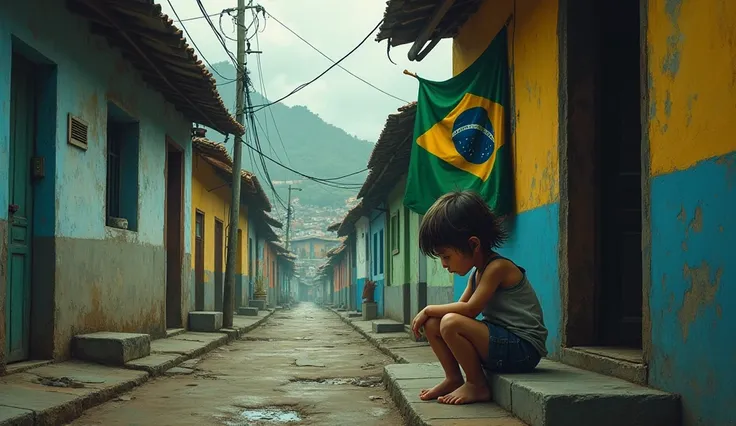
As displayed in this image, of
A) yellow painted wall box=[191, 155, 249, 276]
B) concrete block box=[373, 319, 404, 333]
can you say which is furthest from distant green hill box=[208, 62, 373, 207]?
concrete block box=[373, 319, 404, 333]

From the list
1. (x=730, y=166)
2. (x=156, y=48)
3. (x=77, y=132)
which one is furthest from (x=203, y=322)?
(x=730, y=166)

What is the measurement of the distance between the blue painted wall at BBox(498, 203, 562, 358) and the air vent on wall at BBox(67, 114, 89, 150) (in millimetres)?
4255

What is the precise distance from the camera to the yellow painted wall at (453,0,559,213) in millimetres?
5402

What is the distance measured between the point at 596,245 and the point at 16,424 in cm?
369

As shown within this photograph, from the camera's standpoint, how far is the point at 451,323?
3955 mm

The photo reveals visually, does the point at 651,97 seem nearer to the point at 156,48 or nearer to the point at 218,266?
the point at 156,48

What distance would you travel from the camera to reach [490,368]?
4207mm

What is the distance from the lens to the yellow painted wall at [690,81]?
307 cm

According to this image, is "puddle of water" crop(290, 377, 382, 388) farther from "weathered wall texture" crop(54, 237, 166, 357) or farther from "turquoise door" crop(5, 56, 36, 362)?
"turquoise door" crop(5, 56, 36, 362)

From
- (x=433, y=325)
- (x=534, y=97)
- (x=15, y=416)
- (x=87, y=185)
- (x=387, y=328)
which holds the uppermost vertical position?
(x=534, y=97)

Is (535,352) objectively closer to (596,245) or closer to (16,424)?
(596,245)

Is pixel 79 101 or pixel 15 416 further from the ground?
pixel 79 101

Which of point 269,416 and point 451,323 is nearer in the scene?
point 451,323

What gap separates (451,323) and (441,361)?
43 cm
